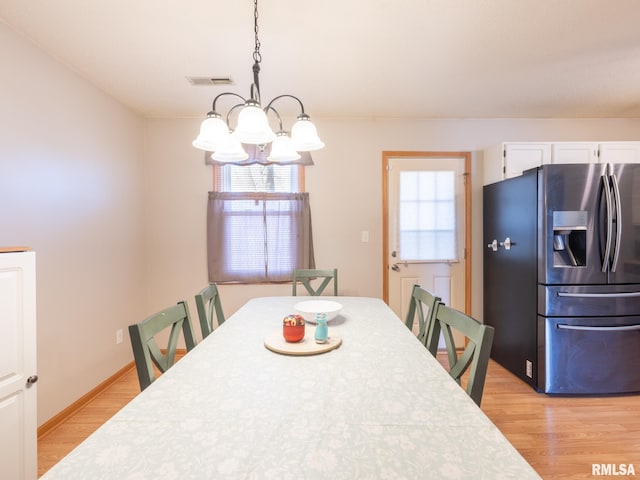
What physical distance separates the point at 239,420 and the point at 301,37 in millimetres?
2008

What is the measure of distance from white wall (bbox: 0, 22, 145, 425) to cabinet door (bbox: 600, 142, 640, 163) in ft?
14.5

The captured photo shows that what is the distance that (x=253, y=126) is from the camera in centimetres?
121

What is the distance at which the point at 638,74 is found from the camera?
2324mm

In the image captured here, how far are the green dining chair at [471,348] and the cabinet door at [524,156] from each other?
2.13 meters

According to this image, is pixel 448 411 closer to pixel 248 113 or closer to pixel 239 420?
pixel 239 420

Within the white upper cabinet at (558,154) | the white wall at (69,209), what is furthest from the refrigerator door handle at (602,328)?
the white wall at (69,209)

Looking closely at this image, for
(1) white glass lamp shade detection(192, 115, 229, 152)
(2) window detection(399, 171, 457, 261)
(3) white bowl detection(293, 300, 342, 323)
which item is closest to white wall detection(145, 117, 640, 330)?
(2) window detection(399, 171, 457, 261)

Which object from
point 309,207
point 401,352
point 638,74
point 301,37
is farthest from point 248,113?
point 638,74

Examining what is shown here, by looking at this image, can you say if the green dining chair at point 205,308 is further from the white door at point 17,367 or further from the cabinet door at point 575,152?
the cabinet door at point 575,152

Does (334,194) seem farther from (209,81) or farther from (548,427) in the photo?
(548,427)

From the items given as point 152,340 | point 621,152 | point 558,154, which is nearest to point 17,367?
point 152,340

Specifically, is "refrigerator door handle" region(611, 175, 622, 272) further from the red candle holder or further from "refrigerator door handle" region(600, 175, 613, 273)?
the red candle holder

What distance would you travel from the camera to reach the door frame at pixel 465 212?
3156 mm

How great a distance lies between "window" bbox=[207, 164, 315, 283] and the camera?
3.07 metres
